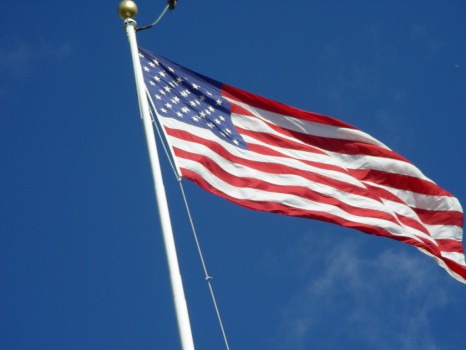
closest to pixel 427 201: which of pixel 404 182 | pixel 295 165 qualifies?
pixel 404 182

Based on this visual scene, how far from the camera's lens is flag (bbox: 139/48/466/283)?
39.2 ft

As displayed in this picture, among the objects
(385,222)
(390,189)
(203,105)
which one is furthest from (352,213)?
(203,105)

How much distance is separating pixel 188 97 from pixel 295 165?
6.12 feet

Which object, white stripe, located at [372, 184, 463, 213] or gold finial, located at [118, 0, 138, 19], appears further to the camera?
white stripe, located at [372, 184, 463, 213]

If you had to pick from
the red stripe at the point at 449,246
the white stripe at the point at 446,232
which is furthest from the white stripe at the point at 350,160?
the red stripe at the point at 449,246

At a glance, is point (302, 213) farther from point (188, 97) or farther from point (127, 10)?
point (127, 10)

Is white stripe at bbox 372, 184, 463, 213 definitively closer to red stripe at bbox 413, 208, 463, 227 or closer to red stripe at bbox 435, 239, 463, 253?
red stripe at bbox 413, 208, 463, 227

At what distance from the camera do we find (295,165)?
13.3m

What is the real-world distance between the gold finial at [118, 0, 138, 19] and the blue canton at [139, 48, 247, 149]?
53cm

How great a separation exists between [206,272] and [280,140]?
13.5ft

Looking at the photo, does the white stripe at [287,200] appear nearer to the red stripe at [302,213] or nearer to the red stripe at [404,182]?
the red stripe at [302,213]

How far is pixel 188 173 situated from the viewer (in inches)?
434

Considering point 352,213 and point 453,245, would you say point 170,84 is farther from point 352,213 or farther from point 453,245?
point 453,245

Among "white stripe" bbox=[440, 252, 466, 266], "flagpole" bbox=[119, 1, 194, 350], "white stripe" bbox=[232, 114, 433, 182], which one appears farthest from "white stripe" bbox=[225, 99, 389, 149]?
"flagpole" bbox=[119, 1, 194, 350]
